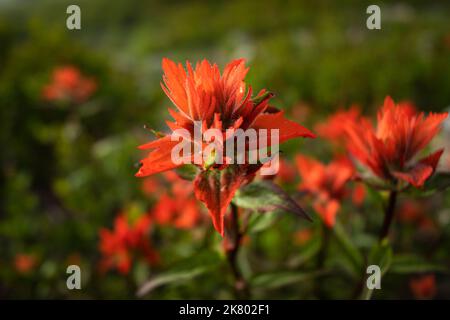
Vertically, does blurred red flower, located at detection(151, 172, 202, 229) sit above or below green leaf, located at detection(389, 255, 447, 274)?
above

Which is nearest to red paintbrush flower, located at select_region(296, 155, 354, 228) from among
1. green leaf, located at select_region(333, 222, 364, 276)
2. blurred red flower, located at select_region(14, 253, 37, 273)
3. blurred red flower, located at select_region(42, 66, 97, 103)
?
green leaf, located at select_region(333, 222, 364, 276)

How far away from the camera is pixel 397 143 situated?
0.77 meters

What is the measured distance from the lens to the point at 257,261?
1489 millimetres

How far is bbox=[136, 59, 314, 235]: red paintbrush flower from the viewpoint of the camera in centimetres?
63

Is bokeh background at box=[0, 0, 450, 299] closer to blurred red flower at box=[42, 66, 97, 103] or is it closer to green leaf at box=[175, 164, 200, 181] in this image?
blurred red flower at box=[42, 66, 97, 103]

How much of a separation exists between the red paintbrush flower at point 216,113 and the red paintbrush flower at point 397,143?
226 mm

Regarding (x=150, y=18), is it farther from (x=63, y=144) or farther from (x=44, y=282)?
(x=44, y=282)

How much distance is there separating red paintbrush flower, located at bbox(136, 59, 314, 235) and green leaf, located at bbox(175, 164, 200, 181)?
64 millimetres

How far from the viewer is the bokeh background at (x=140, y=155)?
49.3 inches

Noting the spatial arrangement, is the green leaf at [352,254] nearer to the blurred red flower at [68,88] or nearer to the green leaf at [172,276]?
the green leaf at [172,276]

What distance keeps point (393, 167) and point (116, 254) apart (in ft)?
3.01

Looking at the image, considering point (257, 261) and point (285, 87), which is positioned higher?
point (285, 87)

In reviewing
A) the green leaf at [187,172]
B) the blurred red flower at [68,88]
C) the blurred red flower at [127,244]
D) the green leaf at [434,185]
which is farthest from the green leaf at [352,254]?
the blurred red flower at [68,88]
